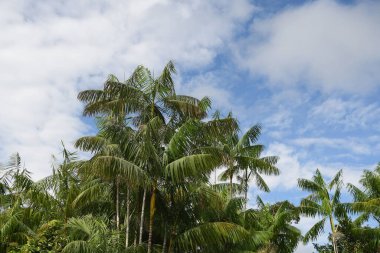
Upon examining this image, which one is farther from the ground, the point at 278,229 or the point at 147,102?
the point at 147,102

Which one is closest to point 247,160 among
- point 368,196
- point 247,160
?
point 247,160

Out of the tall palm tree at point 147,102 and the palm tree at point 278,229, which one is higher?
the tall palm tree at point 147,102

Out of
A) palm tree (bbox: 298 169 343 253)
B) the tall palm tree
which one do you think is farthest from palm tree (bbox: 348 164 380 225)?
the tall palm tree

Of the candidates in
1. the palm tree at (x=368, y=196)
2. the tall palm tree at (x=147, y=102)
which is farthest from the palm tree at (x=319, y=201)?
the tall palm tree at (x=147, y=102)

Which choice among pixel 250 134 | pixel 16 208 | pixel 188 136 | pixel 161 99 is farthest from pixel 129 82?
pixel 250 134

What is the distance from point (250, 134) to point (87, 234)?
1576cm

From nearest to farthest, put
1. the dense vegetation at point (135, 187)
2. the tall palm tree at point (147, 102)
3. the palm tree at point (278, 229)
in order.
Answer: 1. the dense vegetation at point (135, 187)
2. the tall palm tree at point (147, 102)
3. the palm tree at point (278, 229)

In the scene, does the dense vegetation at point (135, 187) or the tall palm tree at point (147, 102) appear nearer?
the dense vegetation at point (135, 187)

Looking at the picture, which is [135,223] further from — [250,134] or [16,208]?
[250,134]

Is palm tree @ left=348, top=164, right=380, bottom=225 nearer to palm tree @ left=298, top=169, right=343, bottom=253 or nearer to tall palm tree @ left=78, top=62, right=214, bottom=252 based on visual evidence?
palm tree @ left=298, top=169, right=343, bottom=253

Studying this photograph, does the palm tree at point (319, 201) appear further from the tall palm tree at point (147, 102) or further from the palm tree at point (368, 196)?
the tall palm tree at point (147, 102)

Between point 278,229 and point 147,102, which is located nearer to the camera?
point 147,102

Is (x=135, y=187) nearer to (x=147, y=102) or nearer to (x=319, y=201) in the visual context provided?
(x=147, y=102)

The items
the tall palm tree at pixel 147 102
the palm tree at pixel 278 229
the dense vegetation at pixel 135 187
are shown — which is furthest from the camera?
the palm tree at pixel 278 229
